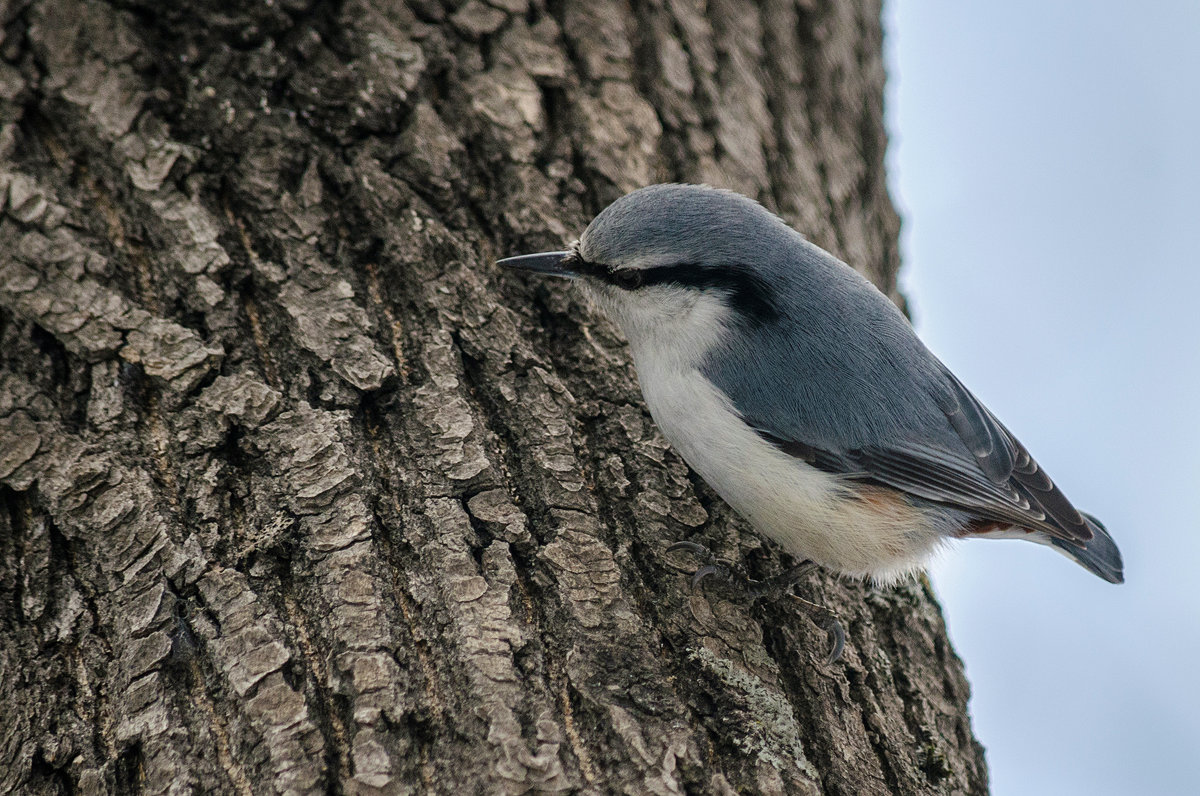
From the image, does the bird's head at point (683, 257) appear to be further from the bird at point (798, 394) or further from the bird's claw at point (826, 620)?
the bird's claw at point (826, 620)

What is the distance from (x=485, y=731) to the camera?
63.1 inches

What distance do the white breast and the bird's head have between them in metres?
0.10

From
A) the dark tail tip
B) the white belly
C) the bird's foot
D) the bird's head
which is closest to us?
the bird's foot

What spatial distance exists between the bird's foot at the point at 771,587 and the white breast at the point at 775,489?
12 cm

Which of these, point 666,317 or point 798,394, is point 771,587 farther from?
point 666,317

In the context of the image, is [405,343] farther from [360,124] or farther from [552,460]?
[360,124]

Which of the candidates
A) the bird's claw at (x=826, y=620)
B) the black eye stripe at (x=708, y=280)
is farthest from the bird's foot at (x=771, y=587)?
the black eye stripe at (x=708, y=280)

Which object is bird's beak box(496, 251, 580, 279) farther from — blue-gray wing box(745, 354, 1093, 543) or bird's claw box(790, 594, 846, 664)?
bird's claw box(790, 594, 846, 664)

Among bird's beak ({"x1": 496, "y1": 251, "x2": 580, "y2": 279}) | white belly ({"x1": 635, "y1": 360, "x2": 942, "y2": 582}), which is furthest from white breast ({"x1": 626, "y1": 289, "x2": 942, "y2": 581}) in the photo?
bird's beak ({"x1": 496, "y1": 251, "x2": 580, "y2": 279})

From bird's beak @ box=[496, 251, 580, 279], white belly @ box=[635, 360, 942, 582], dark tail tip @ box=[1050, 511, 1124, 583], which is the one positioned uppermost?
bird's beak @ box=[496, 251, 580, 279]

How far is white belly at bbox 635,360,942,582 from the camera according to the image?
2230mm

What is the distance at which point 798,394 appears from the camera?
2311 mm

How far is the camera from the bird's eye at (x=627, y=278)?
2439mm

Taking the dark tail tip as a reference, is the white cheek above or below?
above
